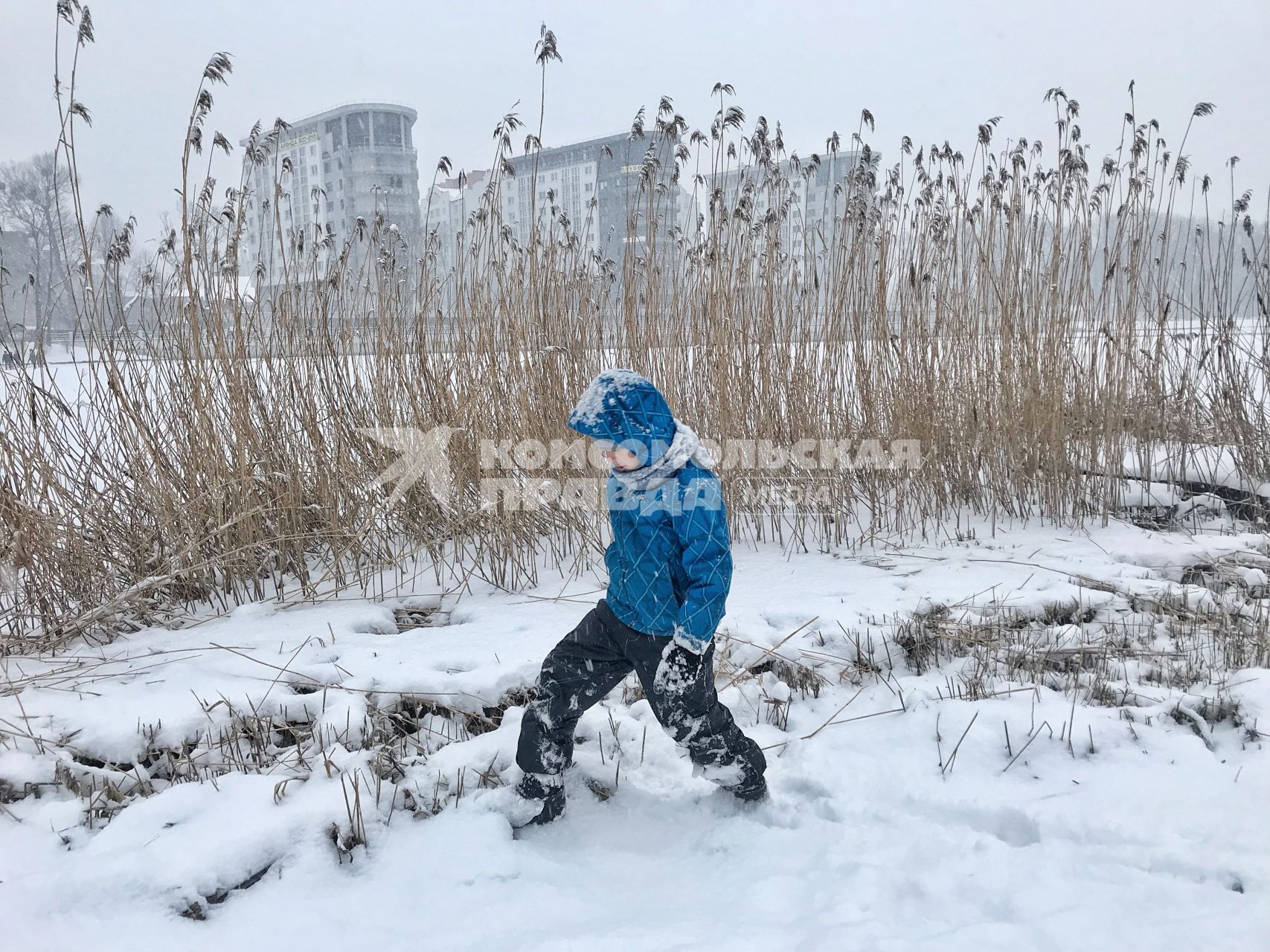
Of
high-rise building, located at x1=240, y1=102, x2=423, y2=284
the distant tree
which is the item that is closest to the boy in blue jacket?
high-rise building, located at x1=240, y1=102, x2=423, y2=284

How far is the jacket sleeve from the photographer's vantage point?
1370 mm

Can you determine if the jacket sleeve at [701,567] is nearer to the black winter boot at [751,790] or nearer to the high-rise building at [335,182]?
the black winter boot at [751,790]

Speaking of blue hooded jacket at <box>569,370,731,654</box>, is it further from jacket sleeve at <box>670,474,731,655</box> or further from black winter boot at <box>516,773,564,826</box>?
black winter boot at <box>516,773,564,826</box>

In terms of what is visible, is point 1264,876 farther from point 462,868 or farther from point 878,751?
point 462,868

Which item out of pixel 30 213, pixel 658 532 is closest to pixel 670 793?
pixel 658 532

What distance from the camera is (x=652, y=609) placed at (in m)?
1.43

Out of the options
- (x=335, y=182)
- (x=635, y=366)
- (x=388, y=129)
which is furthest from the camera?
(x=335, y=182)

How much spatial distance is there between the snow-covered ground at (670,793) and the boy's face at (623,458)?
0.73 meters

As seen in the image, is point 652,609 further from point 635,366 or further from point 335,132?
point 335,132

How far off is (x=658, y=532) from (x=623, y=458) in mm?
161

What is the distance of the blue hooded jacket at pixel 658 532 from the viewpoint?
1.38 m

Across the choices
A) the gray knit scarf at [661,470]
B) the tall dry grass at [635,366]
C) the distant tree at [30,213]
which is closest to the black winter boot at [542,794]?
the gray knit scarf at [661,470]

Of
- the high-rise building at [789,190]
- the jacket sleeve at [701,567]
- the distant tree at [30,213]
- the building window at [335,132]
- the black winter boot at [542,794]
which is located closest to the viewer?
the jacket sleeve at [701,567]

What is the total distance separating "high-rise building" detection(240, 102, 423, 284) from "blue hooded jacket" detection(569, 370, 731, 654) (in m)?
1.83
